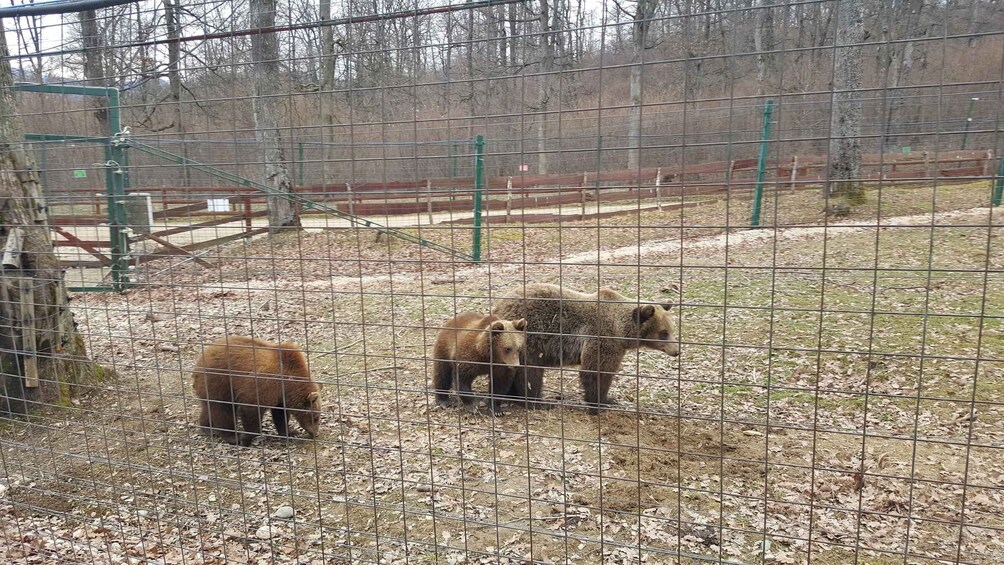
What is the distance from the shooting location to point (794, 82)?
11.5 feet

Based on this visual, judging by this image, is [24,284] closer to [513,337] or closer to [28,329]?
[28,329]

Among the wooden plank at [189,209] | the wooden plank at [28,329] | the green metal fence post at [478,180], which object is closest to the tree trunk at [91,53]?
the wooden plank at [189,209]

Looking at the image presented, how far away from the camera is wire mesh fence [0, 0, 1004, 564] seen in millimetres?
3223

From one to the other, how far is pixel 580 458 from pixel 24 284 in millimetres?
5308

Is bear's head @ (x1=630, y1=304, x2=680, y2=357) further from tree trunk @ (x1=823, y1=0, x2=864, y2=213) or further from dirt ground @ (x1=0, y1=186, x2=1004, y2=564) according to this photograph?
tree trunk @ (x1=823, y1=0, x2=864, y2=213)

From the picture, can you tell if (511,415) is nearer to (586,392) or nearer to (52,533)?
(586,392)

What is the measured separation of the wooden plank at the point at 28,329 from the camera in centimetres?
567

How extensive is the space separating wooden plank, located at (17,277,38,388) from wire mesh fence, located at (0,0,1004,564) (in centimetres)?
4

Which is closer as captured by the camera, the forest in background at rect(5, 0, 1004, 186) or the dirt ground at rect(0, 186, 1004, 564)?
the forest in background at rect(5, 0, 1004, 186)

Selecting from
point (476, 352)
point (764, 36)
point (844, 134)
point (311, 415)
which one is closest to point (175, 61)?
point (311, 415)

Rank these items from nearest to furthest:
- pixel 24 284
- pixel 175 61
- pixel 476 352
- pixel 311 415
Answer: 1. pixel 175 61
2. pixel 24 284
3. pixel 311 415
4. pixel 476 352

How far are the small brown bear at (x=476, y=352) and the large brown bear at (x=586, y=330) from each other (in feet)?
0.82

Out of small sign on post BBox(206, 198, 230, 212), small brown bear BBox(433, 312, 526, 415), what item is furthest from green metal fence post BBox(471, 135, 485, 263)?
small sign on post BBox(206, 198, 230, 212)

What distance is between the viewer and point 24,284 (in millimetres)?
5777
